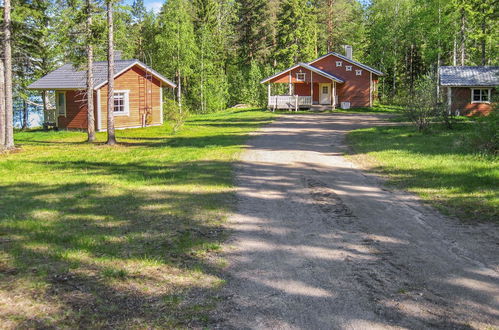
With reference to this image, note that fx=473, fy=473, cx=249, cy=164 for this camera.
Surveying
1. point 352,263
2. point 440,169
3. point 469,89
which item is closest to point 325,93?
point 469,89

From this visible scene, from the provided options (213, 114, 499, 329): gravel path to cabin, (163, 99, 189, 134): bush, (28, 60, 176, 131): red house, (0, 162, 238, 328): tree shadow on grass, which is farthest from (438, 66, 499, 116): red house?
(0, 162, 238, 328): tree shadow on grass

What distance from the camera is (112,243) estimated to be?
6.48 m

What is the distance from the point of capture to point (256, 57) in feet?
197

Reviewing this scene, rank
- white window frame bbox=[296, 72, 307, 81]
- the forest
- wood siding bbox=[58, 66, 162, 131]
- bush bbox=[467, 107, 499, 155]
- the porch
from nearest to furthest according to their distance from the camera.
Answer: bush bbox=[467, 107, 499, 155] → wood siding bbox=[58, 66, 162, 131] → the porch → white window frame bbox=[296, 72, 307, 81] → the forest

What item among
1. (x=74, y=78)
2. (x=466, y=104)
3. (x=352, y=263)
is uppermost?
(x=74, y=78)

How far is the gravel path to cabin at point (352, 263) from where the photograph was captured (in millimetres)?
4387

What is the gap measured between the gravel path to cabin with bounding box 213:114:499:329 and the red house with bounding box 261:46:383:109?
32.5 meters

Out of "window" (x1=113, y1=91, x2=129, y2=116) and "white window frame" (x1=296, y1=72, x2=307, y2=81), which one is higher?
"white window frame" (x1=296, y1=72, x2=307, y2=81)

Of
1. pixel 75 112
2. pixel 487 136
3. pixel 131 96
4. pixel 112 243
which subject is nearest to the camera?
pixel 112 243

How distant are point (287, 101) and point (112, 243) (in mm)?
36497

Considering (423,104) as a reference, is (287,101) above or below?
above

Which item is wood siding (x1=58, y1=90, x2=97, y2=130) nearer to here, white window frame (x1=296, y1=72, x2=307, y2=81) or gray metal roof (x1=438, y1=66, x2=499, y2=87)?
white window frame (x1=296, y1=72, x2=307, y2=81)

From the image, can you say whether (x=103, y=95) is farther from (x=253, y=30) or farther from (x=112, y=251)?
(x=253, y=30)

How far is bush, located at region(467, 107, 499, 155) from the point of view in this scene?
14109 mm
